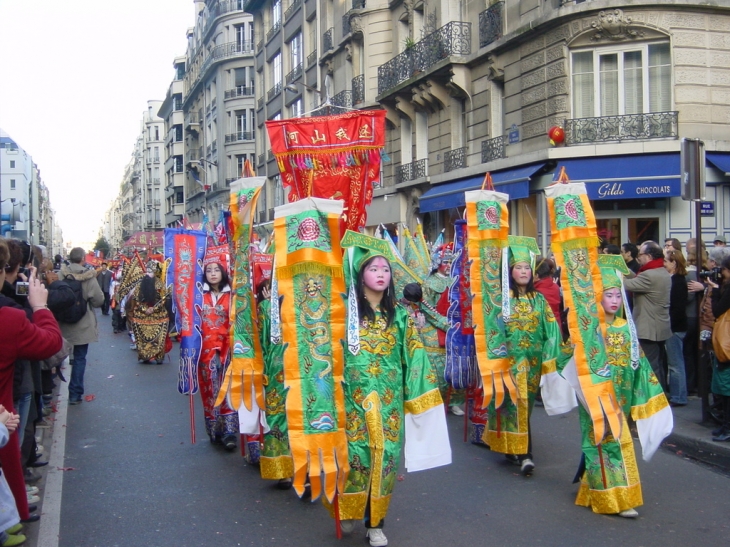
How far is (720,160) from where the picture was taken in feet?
54.7

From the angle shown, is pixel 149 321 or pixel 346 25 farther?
pixel 346 25

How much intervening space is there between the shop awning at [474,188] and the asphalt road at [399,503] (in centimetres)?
1054

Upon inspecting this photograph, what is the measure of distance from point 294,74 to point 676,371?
30904mm

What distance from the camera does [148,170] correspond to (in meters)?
100

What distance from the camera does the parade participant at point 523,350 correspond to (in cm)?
667

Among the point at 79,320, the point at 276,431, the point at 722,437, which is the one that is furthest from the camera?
the point at 79,320

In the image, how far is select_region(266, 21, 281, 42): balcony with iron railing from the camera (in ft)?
133

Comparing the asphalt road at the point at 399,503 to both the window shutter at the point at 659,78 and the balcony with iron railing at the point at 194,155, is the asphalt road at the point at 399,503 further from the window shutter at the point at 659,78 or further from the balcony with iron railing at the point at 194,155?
the balcony with iron railing at the point at 194,155

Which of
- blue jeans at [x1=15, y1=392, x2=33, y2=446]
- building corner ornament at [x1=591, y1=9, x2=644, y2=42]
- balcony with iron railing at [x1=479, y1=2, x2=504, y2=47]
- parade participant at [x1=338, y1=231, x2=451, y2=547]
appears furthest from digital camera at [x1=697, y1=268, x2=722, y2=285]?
balcony with iron railing at [x1=479, y1=2, x2=504, y2=47]

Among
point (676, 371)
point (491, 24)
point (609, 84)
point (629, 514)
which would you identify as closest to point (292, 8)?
point (491, 24)

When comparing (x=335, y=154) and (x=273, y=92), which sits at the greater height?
(x=273, y=92)

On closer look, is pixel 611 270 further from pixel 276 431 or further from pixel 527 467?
pixel 276 431

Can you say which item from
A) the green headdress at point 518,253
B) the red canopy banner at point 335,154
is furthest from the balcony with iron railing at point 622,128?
the red canopy banner at point 335,154

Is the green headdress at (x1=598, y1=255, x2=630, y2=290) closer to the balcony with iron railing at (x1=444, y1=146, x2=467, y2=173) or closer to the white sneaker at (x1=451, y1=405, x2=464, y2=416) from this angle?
the white sneaker at (x1=451, y1=405, x2=464, y2=416)
